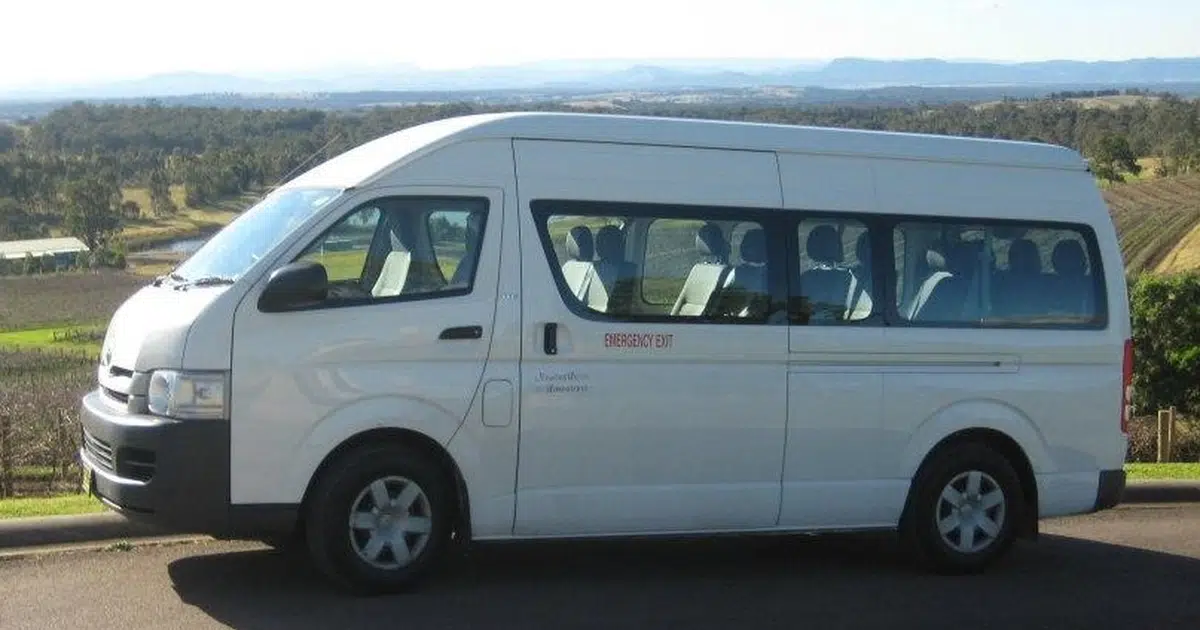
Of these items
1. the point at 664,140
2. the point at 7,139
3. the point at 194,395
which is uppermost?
the point at 7,139

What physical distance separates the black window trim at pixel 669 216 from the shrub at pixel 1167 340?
3232 cm

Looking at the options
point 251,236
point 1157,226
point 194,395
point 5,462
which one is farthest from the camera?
point 1157,226

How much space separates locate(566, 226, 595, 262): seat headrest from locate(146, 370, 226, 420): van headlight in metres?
1.76

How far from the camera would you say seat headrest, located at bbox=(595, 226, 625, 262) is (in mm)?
7609

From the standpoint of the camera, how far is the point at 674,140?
7824 mm

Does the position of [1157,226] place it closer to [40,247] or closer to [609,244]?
[40,247]

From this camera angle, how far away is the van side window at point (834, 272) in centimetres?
805

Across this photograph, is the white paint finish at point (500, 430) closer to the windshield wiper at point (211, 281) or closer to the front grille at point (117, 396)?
the windshield wiper at point (211, 281)

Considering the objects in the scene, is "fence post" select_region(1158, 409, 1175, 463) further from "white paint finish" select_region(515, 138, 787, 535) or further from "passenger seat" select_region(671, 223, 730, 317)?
"passenger seat" select_region(671, 223, 730, 317)

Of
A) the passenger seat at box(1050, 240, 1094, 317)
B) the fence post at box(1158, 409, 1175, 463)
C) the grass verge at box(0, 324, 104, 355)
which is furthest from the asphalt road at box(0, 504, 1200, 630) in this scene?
the grass verge at box(0, 324, 104, 355)

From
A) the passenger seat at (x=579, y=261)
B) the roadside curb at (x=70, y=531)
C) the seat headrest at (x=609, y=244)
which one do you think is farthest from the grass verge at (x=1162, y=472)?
the roadside curb at (x=70, y=531)

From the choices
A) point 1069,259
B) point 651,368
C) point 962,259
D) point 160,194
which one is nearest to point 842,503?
point 651,368

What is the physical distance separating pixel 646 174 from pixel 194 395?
2418mm

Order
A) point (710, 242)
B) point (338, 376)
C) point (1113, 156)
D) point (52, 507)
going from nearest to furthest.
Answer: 1. point (338, 376)
2. point (710, 242)
3. point (52, 507)
4. point (1113, 156)
